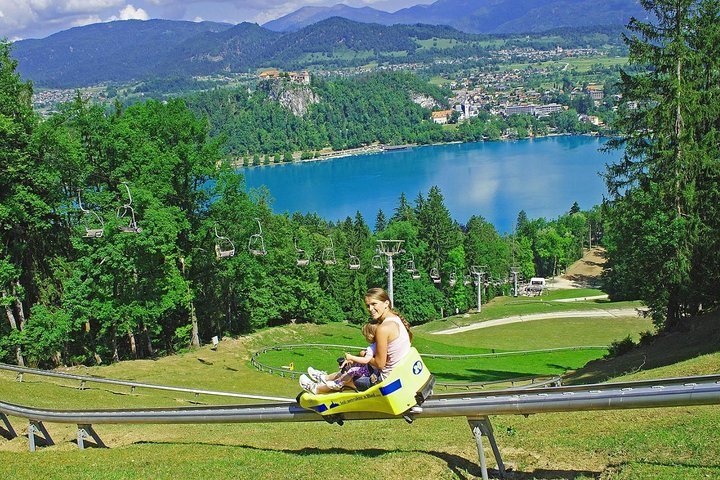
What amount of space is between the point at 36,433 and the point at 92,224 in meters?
14.9

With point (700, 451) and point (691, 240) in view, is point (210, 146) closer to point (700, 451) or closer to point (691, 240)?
point (691, 240)

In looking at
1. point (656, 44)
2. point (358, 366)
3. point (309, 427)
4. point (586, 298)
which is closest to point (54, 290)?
point (309, 427)

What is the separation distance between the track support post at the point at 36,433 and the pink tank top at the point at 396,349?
7.67 m

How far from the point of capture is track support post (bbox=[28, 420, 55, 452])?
37.2 feet

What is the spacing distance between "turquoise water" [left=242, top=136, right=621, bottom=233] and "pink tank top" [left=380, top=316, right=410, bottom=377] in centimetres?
9529


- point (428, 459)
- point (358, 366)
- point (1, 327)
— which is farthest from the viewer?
point (1, 327)

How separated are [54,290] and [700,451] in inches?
1078

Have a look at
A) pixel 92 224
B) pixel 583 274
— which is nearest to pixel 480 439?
pixel 92 224

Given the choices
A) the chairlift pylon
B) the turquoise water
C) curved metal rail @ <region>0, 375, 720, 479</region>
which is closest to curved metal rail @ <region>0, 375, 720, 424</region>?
curved metal rail @ <region>0, 375, 720, 479</region>

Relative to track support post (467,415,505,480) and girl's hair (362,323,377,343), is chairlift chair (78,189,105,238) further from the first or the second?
track support post (467,415,505,480)

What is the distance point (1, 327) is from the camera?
1046 inches

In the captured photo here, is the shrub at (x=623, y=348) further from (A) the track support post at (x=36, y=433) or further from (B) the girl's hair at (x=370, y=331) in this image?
(A) the track support post at (x=36, y=433)

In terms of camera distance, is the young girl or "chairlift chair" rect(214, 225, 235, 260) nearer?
the young girl

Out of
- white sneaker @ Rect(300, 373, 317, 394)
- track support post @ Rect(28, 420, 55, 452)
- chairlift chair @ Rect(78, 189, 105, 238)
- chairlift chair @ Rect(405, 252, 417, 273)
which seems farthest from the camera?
chairlift chair @ Rect(405, 252, 417, 273)
